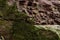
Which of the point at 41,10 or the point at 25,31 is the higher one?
the point at 41,10

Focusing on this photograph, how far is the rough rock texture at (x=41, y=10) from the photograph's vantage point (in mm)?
3550

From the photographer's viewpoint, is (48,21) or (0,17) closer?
(0,17)

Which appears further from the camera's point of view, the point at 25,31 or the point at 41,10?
the point at 41,10

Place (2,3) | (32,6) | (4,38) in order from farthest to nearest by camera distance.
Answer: (32,6) → (2,3) → (4,38)

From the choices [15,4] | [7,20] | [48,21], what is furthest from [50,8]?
[7,20]

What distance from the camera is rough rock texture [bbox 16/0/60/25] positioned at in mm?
3550

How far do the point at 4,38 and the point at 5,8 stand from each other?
62 cm

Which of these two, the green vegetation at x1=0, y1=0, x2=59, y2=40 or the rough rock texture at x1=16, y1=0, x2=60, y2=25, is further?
the rough rock texture at x1=16, y1=0, x2=60, y2=25

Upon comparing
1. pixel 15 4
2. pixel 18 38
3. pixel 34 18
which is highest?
pixel 15 4

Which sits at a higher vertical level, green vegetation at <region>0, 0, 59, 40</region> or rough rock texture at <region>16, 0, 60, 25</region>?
rough rock texture at <region>16, 0, 60, 25</region>

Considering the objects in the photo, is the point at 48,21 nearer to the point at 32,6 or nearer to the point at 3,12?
the point at 32,6

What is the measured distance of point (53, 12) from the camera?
3.82m

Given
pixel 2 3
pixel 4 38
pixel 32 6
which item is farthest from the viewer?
pixel 32 6

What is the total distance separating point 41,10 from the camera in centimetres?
372
